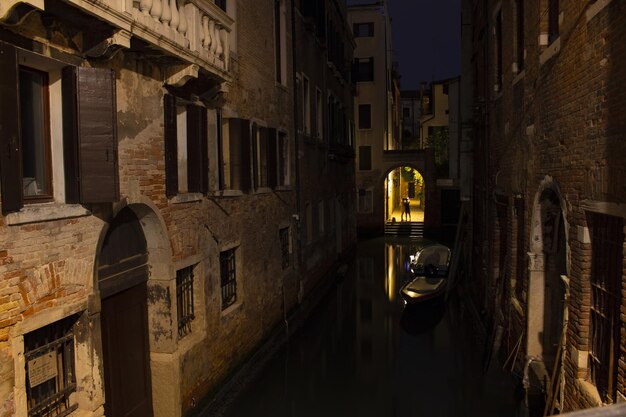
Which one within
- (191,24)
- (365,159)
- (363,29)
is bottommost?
(365,159)

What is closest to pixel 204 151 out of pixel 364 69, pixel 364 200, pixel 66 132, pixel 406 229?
pixel 66 132

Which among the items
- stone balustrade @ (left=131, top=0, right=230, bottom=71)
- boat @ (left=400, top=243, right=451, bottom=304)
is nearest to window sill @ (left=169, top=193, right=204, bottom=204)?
stone balustrade @ (left=131, top=0, right=230, bottom=71)

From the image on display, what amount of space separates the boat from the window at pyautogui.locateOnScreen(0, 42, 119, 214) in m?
10.5

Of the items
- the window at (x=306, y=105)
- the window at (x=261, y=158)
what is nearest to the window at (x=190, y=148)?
the window at (x=261, y=158)

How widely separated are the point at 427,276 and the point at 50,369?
1256cm

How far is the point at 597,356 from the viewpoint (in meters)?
5.42

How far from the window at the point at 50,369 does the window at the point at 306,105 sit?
1056cm

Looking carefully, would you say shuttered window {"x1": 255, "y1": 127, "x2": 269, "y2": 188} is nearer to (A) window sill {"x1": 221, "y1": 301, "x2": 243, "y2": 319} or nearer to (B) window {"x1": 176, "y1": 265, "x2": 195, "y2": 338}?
(A) window sill {"x1": 221, "y1": 301, "x2": 243, "y2": 319}

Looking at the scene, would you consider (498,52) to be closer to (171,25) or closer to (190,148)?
(190,148)

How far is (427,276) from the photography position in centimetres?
1609

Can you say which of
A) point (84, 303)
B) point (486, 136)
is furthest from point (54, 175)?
point (486, 136)

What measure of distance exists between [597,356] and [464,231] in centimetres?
1131

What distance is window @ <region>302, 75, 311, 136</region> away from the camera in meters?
14.9

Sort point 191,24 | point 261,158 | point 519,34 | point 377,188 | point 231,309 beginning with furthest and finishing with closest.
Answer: point 377,188 < point 261,158 < point 231,309 < point 519,34 < point 191,24
